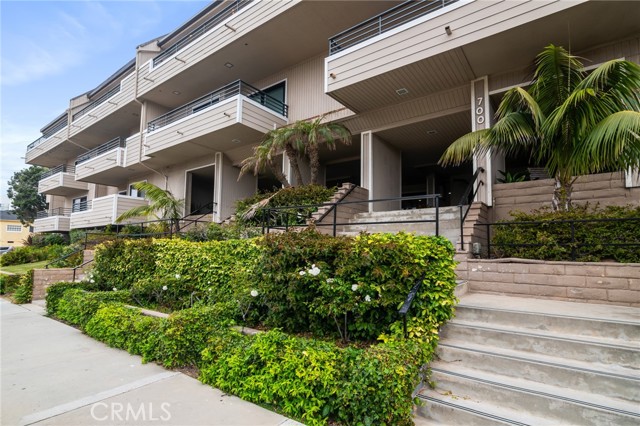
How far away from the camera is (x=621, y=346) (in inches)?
123

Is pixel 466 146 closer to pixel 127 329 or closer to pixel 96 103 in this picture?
pixel 127 329

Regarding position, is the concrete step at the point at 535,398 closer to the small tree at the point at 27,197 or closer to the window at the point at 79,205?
the window at the point at 79,205

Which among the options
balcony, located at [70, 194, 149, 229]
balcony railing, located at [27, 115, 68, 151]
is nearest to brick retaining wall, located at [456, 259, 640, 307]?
balcony, located at [70, 194, 149, 229]

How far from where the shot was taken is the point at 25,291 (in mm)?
9406

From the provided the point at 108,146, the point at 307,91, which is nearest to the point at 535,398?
the point at 307,91

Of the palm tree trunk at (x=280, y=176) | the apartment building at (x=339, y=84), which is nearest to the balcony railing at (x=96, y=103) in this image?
the apartment building at (x=339, y=84)

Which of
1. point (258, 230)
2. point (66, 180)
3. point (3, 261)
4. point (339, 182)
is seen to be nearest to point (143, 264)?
point (258, 230)

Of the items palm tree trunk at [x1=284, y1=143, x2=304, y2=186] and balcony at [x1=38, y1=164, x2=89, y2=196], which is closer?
palm tree trunk at [x1=284, y1=143, x2=304, y2=186]

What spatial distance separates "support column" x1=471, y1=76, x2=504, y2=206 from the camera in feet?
25.6

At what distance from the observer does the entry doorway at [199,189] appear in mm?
15953

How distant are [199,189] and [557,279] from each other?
16.1 meters

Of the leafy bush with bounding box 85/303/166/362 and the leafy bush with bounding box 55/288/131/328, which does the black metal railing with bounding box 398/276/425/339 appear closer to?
the leafy bush with bounding box 85/303/166/362
